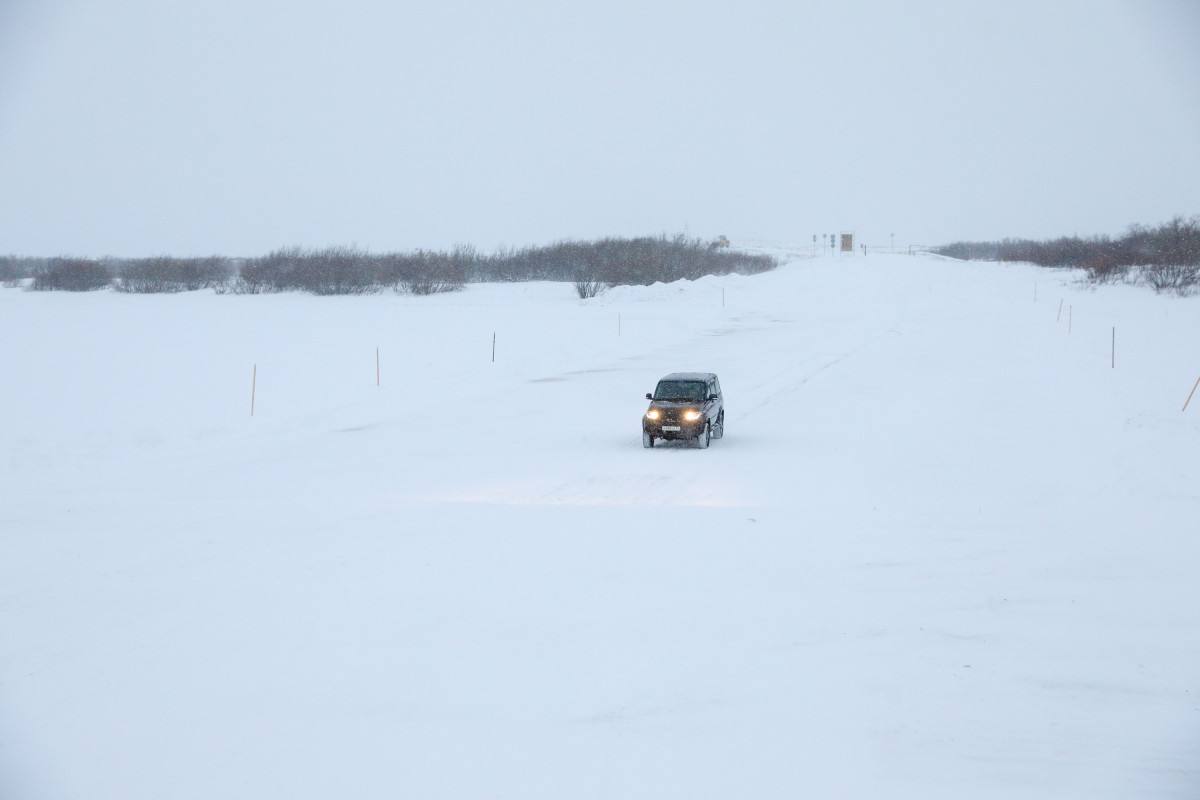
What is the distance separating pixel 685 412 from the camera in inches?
837

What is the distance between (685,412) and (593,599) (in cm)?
1092

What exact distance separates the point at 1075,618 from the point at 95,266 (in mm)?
114358

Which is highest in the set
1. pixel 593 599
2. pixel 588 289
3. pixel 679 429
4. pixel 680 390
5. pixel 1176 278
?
pixel 1176 278

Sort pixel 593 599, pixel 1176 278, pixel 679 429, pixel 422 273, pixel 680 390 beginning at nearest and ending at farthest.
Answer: pixel 593 599 → pixel 679 429 → pixel 680 390 → pixel 1176 278 → pixel 422 273

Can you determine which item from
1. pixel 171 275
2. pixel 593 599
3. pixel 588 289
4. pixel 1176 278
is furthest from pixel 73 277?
pixel 593 599

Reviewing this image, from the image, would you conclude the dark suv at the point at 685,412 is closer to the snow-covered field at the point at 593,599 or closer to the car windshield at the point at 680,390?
the car windshield at the point at 680,390

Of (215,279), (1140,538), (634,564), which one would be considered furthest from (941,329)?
(215,279)

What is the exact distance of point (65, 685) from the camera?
8.35 m

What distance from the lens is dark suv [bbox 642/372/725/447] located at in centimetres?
2112

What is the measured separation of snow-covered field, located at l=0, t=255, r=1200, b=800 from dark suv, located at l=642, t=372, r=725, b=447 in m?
0.51

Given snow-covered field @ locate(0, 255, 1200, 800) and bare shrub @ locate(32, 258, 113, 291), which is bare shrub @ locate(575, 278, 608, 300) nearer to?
bare shrub @ locate(32, 258, 113, 291)

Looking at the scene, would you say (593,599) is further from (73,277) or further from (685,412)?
(73,277)

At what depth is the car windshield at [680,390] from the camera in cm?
2236

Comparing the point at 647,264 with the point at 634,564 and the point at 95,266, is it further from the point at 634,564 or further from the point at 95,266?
the point at 634,564
